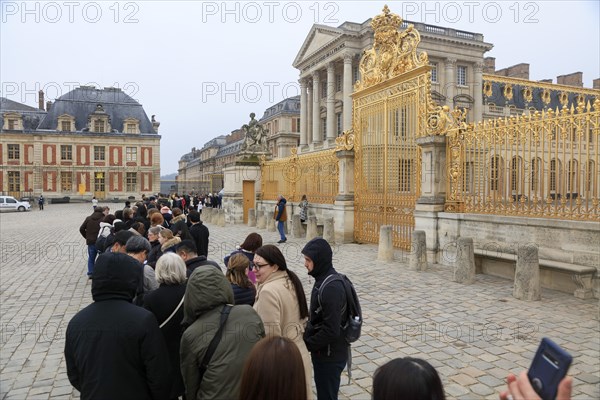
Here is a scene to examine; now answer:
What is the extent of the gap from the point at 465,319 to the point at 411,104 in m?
7.05

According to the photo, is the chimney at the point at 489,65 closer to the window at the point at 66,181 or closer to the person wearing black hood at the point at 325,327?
the window at the point at 66,181

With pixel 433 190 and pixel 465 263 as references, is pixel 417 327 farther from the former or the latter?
pixel 433 190

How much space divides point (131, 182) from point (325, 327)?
193ft

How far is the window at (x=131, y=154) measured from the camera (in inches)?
2244

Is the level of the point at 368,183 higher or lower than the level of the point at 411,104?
lower

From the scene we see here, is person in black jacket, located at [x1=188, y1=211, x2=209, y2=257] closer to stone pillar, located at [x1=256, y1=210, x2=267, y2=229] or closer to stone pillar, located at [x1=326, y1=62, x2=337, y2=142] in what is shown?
stone pillar, located at [x1=256, y1=210, x2=267, y2=229]

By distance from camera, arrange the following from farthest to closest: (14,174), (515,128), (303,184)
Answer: (14,174), (303,184), (515,128)

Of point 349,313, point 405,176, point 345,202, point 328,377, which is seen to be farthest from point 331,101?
point 328,377

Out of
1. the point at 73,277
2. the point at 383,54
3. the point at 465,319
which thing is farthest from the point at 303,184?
the point at 465,319

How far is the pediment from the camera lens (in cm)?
4494

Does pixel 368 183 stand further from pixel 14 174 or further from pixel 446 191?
pixel 14 174

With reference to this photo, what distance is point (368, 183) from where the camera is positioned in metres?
13.3

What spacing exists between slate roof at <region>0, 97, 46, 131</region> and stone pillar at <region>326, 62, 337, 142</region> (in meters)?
38.5

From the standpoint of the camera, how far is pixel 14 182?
53688 millimetres
